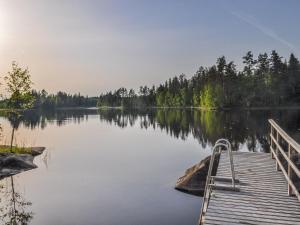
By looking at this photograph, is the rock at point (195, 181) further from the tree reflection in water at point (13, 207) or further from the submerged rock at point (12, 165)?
the submerged rock at point (12, 165)

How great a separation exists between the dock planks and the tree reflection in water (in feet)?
29.2

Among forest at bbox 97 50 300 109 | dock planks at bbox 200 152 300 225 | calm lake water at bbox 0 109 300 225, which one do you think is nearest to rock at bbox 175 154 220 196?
calm lake water at bbox 0 109 300 225

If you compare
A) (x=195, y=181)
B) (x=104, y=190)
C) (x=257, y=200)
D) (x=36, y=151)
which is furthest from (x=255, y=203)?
(x=36, y=151)

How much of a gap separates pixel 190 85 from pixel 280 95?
59927 millimetres

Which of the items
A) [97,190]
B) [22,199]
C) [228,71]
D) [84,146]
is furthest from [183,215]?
[228,71]

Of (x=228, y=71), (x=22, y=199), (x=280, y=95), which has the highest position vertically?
(x=228, y=71)

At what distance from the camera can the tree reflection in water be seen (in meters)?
14.5

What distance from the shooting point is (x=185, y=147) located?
121 ft

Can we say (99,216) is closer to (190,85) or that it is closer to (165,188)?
(165,188)

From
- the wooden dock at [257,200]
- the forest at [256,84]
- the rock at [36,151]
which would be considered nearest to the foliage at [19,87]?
the rock at [36,151]

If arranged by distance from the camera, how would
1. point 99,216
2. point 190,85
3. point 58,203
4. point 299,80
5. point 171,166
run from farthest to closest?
point 190,85
point 299,80
point 171,166
point 58,203
point 99,216

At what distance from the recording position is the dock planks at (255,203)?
8239 mm

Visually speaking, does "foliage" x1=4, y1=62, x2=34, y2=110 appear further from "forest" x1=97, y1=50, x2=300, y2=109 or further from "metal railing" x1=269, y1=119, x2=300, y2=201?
"forest" x1=97, y1=50, x2=300, y2=109

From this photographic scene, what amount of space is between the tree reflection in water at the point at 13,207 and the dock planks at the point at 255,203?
8902mm
